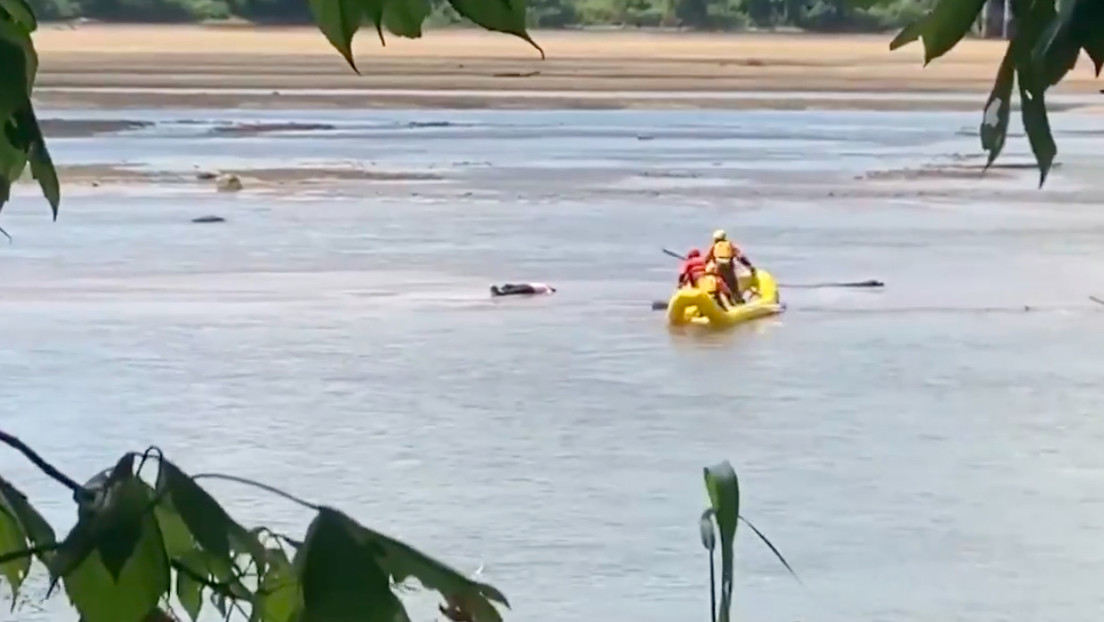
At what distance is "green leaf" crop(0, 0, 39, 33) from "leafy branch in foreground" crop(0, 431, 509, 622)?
269 millimetres

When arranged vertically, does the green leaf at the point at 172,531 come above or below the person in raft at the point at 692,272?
above

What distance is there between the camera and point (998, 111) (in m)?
1.21

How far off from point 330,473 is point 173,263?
240 inches

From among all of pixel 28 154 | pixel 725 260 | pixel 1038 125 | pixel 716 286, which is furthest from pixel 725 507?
pixel 725 260

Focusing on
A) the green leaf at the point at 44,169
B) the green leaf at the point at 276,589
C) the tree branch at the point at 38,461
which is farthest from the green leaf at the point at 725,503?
the green leaf at the point at 44,169

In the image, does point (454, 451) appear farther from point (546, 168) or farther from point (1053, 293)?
point (546, 168)

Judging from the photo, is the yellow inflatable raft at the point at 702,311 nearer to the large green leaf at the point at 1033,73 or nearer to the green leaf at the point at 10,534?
the green leaf at the point at 10,534

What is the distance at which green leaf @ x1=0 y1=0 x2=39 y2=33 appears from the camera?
140cm

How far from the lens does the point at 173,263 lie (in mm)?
13078

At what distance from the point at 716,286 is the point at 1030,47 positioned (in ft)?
32.9

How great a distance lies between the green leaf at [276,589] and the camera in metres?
1.30

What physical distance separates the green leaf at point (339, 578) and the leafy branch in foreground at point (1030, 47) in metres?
0.40

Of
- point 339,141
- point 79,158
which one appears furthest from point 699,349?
point 339,141

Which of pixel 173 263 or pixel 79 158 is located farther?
pixel 79 158
